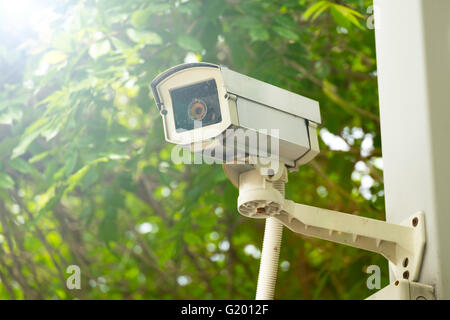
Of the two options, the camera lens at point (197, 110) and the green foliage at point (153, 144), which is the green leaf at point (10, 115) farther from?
the camera lens at point (197, 110)

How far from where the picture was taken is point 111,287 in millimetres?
3604

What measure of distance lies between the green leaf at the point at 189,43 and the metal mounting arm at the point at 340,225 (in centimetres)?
110

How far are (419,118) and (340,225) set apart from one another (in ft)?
0.91

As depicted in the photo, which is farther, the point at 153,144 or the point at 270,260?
the point at 153,144

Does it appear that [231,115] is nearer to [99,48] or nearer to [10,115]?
[99,48]

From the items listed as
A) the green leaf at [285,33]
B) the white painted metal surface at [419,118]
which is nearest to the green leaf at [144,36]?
the green leaf at [285,33]

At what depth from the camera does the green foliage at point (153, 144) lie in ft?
7.64

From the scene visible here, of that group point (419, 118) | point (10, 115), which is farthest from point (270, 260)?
Result: point (10, 115)

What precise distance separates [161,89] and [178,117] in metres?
0.06

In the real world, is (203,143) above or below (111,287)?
below

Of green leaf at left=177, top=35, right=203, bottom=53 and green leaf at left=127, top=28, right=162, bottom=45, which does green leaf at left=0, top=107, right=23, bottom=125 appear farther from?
green leaf at left=177, top=35, right=203, bottom=53

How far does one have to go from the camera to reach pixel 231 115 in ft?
3.51
